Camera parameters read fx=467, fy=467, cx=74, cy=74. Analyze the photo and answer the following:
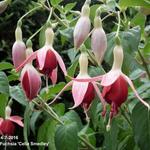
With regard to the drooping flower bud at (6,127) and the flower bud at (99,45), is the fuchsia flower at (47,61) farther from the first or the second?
the drooping flower bud at (6,127)

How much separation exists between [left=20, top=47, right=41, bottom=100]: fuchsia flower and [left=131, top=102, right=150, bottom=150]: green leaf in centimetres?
19

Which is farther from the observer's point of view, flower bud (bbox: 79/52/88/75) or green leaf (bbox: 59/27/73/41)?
green leaf (bbox: 59/27/73/41)

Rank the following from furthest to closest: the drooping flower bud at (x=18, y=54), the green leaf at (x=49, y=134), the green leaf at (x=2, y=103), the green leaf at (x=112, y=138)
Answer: the green leaf at (x=49, y=134), the green leaf at (x=2, y=103), the green leaf at (x=112, y=138), the drooping flower bud at (x=18, y=54)

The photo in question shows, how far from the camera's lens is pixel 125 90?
0.61 metres

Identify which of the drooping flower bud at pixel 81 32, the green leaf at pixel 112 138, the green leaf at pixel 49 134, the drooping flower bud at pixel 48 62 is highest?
the drooping flower bud at pixel 81 32

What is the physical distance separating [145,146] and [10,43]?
200 cm

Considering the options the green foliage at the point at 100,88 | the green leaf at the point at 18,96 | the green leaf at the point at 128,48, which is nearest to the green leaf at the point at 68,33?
the green foliage at the point at 100,88

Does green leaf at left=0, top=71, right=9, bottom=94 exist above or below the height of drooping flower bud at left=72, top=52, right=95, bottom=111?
below

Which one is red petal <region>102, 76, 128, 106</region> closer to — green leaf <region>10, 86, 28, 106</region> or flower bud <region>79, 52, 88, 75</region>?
flower bud <region>79, 52, 88, 75</region>

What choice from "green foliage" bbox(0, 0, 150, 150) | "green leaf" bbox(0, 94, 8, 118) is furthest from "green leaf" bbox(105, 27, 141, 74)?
"green leaf" bbox(0, 94, 8, 118)

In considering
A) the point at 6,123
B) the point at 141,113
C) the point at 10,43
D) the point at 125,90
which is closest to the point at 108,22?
the point at 10,43

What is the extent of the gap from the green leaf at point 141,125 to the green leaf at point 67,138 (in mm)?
138

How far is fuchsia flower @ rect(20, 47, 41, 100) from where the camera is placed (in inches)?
26.2

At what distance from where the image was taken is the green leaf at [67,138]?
0.87 meters
